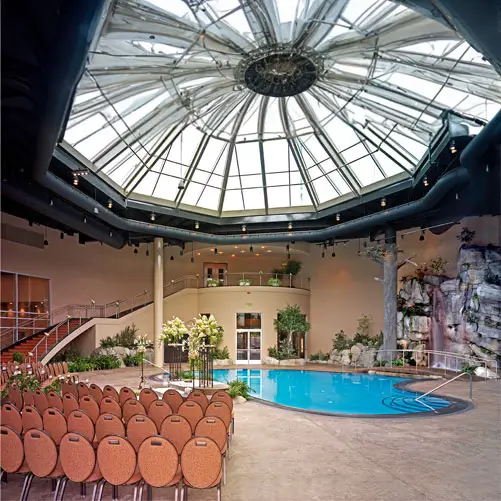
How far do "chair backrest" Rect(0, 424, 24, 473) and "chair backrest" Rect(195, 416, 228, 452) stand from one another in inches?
87.8

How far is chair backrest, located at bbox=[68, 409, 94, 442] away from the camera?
22.2 ft

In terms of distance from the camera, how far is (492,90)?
12.0 m

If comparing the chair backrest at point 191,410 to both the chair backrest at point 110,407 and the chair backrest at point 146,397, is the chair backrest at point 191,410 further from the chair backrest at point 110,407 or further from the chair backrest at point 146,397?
the chair backrest at point 146,397

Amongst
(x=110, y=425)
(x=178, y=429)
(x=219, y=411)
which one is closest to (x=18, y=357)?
(x=219, y=411)

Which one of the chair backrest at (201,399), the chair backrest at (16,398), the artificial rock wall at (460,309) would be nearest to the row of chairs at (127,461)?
the chair backrest at (201,399)

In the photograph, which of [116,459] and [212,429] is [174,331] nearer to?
[212,429]

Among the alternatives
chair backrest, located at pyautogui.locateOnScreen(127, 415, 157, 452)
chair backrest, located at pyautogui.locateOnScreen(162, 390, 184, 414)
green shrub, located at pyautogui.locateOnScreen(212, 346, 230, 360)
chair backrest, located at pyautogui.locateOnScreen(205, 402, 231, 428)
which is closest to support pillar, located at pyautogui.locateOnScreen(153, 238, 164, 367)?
green shrub, located at pyautogui.locateOnScreen(212, 346, 230, 360)

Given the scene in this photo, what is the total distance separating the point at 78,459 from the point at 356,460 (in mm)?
4486

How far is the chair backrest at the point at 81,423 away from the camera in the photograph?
676cm

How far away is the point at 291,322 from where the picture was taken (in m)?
27.5

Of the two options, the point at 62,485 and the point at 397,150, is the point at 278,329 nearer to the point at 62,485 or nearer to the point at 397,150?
the point at 397,150

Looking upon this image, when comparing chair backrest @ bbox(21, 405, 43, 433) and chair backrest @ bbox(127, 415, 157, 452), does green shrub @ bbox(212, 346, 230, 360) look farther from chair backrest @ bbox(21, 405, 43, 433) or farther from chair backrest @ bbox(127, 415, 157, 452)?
chair backrest @ bbox(127, 415, 157, 452)

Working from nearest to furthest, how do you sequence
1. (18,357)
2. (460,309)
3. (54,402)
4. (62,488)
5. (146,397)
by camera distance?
(62,488), (54,402), (146,397), (18,357), (460,309)

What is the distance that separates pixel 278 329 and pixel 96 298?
11115 mm
